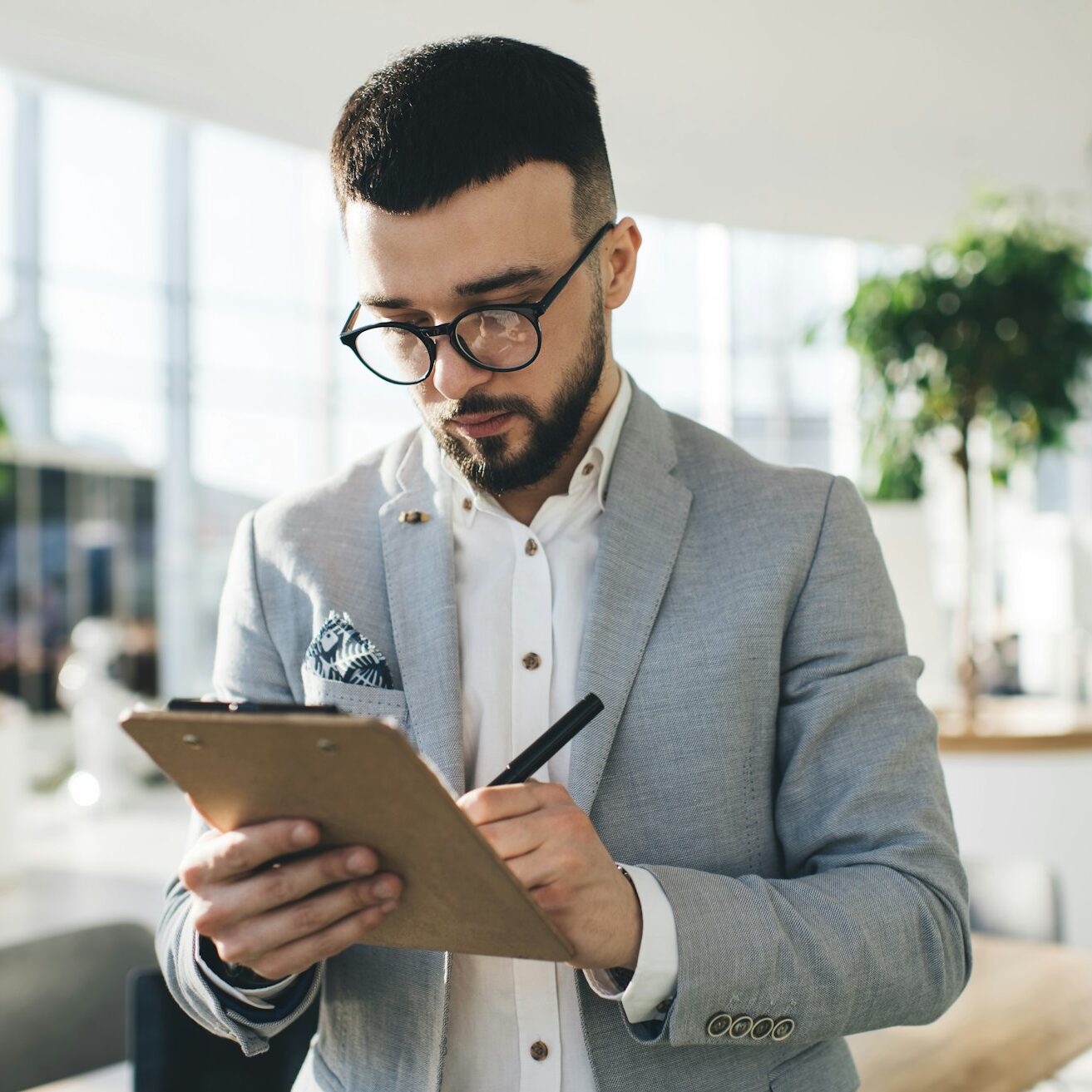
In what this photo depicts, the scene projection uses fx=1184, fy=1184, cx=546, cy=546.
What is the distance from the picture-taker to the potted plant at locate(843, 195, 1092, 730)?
4484mm

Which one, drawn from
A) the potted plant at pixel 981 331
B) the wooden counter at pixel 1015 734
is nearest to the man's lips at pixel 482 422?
the wooden counter at pixel 1015 734

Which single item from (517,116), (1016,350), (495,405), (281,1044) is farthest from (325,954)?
(1016,350)

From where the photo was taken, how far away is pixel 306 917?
1.00m

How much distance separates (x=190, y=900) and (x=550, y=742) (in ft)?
1.57

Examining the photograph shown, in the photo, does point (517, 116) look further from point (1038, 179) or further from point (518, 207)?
point (1038, 179)

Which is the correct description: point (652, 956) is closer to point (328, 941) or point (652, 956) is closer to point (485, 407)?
point (328, 941)

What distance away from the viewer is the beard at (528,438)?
133 centimetres

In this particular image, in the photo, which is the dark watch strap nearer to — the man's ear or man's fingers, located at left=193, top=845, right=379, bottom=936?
man's fingers, located at left=193, top=845, right=379, bottom=936

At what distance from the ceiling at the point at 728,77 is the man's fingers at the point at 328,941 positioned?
4120 mm

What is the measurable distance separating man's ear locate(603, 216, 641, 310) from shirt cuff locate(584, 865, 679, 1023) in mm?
686

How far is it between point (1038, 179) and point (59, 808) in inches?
314

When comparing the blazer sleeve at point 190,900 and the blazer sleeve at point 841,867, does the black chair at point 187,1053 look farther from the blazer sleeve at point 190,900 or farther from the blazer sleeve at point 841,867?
the blazer sleeve at point 841,867

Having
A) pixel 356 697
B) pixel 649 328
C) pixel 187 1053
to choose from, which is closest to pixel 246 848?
pixel 356 697

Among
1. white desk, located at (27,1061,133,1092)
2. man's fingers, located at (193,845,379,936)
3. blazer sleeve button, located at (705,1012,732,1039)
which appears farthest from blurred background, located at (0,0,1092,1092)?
blazer sleeve button, located at (705,1012,732,1039)
